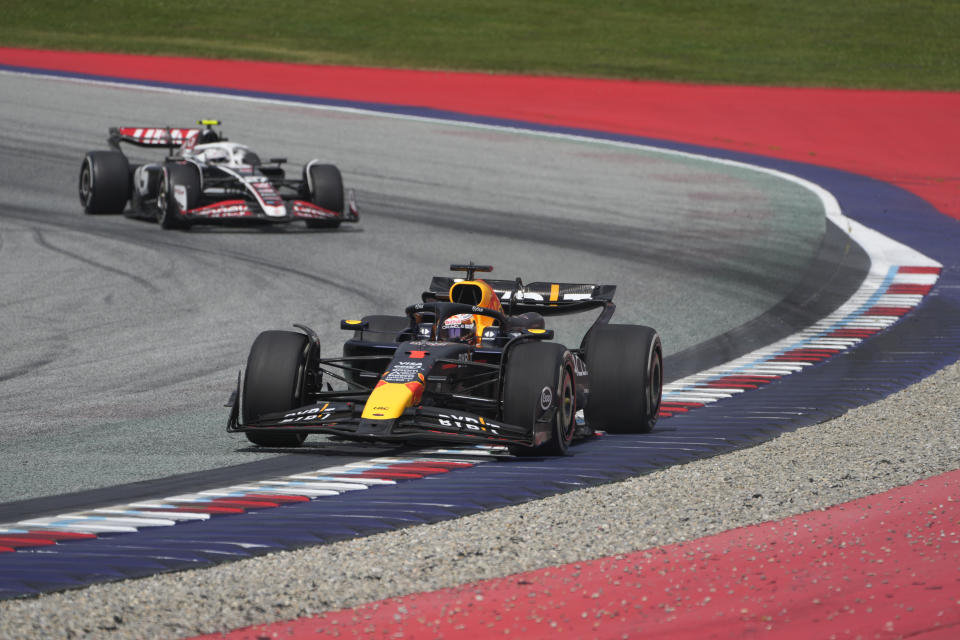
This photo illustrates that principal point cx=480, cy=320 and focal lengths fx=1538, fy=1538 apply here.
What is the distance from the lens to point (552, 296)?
10977 millimetres

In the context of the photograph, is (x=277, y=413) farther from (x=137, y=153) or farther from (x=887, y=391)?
(x=137, y=153)

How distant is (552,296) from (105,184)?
11.8 meters

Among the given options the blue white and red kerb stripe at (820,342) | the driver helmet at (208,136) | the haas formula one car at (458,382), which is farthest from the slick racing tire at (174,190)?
the haas formula one car at (458,382)

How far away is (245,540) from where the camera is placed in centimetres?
688

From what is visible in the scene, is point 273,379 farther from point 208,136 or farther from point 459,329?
point 208,136

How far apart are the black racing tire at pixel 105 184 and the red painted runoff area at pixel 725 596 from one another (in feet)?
51.7

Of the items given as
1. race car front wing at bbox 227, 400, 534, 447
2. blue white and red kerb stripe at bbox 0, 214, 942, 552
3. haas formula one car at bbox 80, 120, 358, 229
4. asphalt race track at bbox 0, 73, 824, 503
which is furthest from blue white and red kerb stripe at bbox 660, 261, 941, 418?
haas formula one car at bbox 80, 120, 358, 229

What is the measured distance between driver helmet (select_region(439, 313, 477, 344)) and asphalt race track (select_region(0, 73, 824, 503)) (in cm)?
98

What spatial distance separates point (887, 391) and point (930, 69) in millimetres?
32200

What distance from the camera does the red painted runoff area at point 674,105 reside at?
1155 inches

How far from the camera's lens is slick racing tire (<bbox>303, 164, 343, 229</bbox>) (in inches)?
826

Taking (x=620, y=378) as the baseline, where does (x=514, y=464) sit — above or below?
below

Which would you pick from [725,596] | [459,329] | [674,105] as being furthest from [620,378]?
[674,105]

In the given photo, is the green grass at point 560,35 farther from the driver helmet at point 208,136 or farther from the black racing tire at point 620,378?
the black racing tire at point 620,378
